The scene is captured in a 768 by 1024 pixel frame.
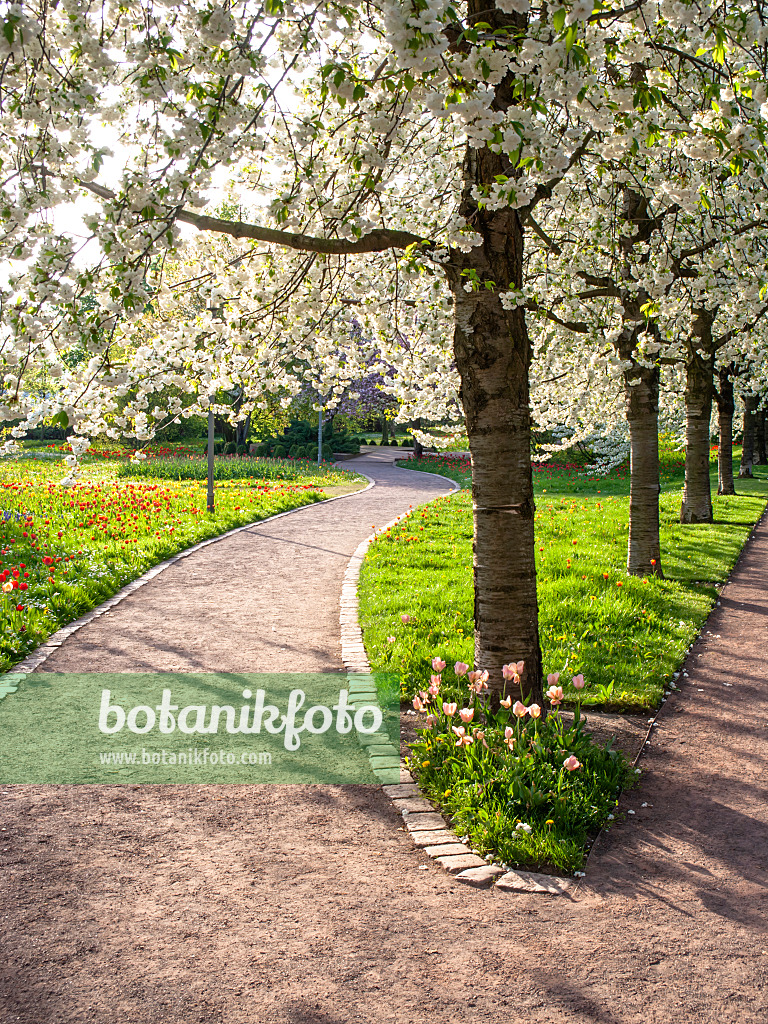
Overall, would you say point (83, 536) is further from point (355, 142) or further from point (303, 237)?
point (355, 142)

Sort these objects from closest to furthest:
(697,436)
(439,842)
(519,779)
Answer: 1. (439,842)
2. (519,779)
3. (697,436)

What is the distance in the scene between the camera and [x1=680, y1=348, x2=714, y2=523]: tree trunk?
13930 mm

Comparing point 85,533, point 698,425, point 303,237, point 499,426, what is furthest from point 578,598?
point 85,533

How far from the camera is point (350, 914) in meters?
3.40

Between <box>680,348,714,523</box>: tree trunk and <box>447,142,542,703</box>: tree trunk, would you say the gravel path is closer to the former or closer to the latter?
<box>447,142,542,703</box>: tree trunk

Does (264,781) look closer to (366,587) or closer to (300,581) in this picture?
(366,587)

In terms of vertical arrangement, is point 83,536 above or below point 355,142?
below

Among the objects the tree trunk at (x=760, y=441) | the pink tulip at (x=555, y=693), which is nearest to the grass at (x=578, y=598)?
the pink tulip at (x=555, y=693)

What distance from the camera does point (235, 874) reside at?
3.71m

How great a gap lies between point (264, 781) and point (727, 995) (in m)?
2.73

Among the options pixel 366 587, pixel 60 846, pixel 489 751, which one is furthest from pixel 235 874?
pixel 366 587

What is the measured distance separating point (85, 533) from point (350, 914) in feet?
32.4

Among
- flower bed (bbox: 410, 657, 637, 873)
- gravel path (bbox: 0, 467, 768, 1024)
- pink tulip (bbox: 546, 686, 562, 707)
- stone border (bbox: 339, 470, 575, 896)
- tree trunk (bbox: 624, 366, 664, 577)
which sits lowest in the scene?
stone border (bbox: 339, 470, 575, 896)

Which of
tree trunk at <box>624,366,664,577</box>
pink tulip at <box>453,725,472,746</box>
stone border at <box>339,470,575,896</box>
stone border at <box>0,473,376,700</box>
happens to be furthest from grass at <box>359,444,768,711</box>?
stone border at <box>0,473,376,700</box>
